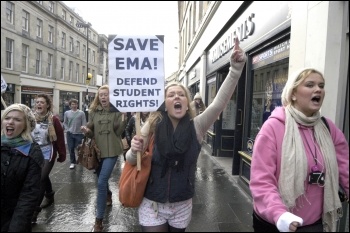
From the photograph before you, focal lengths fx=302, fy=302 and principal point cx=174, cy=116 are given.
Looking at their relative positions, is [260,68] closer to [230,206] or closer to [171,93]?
[230,206]

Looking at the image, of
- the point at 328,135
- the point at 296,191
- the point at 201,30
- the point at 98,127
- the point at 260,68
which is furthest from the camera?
the point at 201,30

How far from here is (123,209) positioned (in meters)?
4.73

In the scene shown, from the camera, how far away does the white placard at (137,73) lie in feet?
8.36

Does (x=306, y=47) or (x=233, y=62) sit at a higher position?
(x=306, y=47)

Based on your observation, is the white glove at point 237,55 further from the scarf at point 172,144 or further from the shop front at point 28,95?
the shop front at point 28,95

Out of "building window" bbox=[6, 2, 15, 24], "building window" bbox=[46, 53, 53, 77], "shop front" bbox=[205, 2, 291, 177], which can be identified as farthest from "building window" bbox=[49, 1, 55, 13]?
"shop front" bbox=[205, 2, 291, 177]

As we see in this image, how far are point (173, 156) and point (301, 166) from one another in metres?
0.90

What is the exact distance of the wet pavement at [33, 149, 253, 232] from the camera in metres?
4.13

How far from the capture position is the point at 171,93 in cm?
254

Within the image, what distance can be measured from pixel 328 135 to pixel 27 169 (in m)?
2.25

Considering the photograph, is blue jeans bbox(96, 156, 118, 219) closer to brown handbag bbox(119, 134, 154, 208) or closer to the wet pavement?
the wet pavement

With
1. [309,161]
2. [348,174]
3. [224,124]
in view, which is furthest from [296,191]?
[224,124]

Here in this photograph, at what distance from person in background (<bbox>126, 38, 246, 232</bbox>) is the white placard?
18cm

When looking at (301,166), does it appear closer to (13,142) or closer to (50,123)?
(13,142)
